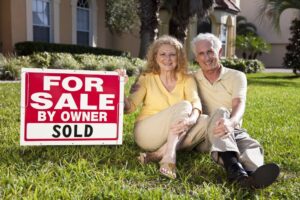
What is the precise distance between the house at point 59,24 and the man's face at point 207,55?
11.6 meters

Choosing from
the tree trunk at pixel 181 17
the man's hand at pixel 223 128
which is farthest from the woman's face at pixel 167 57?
the tree trunk at pixel 181 17

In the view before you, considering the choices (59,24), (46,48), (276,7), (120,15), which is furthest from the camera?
(120,15)

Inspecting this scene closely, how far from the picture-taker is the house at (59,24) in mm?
14289

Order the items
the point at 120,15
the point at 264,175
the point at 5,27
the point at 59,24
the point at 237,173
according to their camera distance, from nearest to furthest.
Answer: the point at 264,175 < the point at 237,173 < the point at 5,27 < the point at 59,24 < the point at 120,15

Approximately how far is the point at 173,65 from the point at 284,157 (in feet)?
4.80

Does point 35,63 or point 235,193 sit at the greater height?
point 35,63

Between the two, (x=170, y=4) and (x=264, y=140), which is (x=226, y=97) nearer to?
(x=264, y=140)

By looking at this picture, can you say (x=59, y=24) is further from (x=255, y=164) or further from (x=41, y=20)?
(x=255, y=164)

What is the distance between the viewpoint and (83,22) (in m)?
17.6

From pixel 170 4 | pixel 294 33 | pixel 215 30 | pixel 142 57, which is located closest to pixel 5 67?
pixel 142 57

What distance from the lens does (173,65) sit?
12.9 ft

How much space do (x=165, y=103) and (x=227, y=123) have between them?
78 cm

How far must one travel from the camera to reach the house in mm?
14289

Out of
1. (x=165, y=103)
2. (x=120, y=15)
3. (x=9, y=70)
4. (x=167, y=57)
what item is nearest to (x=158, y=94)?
(x=165, y=103)
